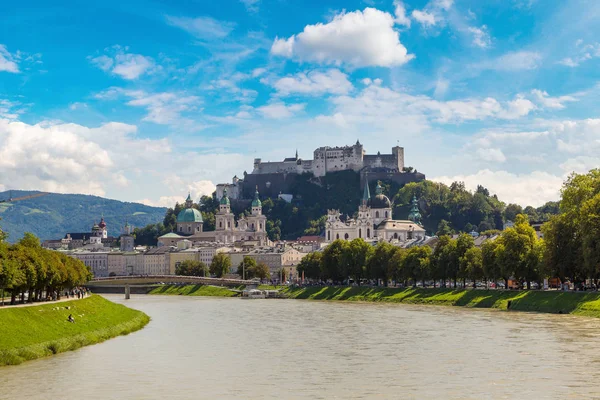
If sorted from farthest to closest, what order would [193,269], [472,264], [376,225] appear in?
[376,225] < [193,269] < [472,264]

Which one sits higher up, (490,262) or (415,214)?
(415,214)

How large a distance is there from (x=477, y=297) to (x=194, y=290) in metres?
58.2

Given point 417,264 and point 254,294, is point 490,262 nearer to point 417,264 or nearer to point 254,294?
point 417,264

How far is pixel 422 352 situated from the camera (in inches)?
1597

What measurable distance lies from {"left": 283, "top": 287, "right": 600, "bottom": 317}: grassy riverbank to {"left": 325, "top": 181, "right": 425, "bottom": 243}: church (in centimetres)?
5974

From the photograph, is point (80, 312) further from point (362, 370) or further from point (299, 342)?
point (362, 370)

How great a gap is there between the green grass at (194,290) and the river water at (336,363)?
62.3m

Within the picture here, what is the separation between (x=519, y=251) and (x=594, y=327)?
2267 centimetres

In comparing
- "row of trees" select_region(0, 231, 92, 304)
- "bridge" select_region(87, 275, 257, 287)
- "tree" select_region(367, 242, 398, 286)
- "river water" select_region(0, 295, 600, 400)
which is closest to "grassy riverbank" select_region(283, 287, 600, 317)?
"tree" select_region(367, 242, 398, 286)

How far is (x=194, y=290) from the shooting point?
12519 cm

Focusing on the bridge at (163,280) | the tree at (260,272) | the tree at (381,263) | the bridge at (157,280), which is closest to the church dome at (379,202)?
the tree at (260,272)

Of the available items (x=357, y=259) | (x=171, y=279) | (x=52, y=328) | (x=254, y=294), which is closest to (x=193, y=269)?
(x=171, y=279)

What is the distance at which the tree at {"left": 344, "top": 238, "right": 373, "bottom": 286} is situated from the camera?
10425cm

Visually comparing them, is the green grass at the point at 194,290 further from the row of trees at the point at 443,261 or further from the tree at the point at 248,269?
the tree at the point at 248,269
